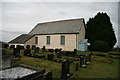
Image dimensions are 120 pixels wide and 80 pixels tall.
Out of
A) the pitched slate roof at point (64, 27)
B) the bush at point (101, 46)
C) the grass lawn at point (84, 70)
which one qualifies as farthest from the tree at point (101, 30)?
the grass lawn at point (84, 70)

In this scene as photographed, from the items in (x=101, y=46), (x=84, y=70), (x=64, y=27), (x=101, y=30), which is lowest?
(x=84, y=70)

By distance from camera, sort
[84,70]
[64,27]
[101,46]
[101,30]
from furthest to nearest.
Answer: [101,30] < [64,27] < [101,46] < [84,70]

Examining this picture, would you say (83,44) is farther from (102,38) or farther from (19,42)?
(19,42)

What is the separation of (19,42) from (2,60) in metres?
19.0

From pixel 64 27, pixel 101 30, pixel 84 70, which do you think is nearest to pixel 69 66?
pixel 84 70

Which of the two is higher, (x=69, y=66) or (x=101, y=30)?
(x=101, y=30)

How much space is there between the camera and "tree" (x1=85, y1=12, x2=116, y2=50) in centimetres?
2356

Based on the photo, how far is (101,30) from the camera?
78.9 feet

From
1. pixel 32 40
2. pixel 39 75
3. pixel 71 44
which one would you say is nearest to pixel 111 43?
pixel 71 44

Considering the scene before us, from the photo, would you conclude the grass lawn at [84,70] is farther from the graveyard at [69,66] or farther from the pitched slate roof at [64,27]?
the pitched slate roof at [64,27]

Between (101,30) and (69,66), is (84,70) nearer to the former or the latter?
(69,66)

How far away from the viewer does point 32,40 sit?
25.6 m

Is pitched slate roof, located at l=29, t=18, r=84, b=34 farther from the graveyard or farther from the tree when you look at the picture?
the graveyard

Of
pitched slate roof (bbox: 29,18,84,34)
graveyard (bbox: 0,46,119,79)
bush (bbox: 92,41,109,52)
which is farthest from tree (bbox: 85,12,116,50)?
graveyard (bbox: 0,46,119,79)
